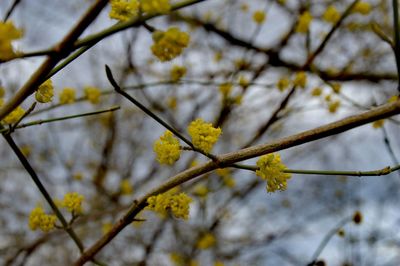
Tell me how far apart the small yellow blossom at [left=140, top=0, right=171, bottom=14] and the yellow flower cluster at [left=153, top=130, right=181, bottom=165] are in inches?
21.3

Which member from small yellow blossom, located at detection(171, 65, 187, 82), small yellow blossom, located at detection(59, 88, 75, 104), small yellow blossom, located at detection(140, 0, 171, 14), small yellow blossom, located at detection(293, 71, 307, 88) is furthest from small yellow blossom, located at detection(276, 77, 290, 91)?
small yellow blossom, located at detection(140, 0, 171, 14)

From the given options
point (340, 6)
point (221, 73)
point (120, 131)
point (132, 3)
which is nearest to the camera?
point (132, 3)

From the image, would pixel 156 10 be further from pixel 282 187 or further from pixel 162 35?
pixel 282 187

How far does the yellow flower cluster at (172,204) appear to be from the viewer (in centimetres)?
151

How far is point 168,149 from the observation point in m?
1.45

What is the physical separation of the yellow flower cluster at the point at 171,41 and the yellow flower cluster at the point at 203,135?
33cm

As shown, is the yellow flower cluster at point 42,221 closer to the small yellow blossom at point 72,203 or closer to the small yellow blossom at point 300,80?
the small yellow blossom at point 72,203

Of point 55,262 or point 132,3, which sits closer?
point 132,3

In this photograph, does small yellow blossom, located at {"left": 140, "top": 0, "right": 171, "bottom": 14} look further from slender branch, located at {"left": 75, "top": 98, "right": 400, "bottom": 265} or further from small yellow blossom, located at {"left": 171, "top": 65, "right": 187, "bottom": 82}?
small yellow blossom, located at {"left": 171, "top": 65, "right": 187, "bottom": 82}

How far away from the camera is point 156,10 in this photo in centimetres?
99

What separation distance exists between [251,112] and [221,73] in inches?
30.7

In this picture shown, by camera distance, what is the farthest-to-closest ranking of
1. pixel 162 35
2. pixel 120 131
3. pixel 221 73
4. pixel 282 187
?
pixel 120 131 < pixel 221 73 < pixel 282 187 < pixel 162 35

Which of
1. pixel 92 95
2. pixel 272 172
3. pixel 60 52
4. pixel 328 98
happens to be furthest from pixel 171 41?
pixel 328 98

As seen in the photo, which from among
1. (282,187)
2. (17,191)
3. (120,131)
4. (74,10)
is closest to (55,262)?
(17,191)
